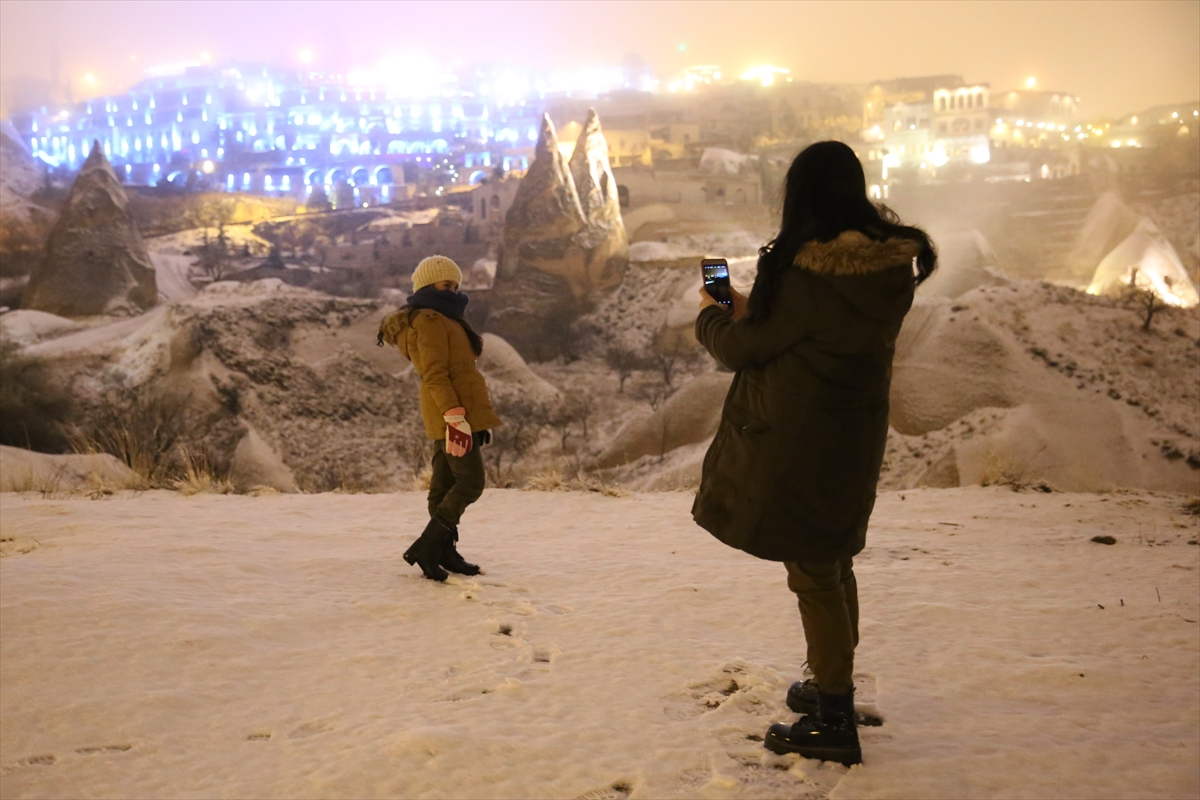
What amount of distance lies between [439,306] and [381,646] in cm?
138

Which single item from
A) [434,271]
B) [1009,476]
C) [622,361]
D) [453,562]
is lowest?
[622,361]

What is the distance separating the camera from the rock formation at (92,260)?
2377 centimetres

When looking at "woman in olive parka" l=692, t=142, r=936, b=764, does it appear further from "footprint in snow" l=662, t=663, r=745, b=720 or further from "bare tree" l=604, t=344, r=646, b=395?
"bare tree" l=604, t=344, r=646, b=395

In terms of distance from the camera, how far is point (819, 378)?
216 centimetres

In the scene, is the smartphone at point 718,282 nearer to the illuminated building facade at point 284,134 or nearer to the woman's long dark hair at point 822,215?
the woman's long dark hair at point 822,215

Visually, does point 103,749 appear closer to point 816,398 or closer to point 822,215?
point 816,398

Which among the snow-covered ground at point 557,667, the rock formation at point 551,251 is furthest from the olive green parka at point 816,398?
A: the rock formation at point 551,251

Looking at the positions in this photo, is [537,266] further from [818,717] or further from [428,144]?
[428,144]

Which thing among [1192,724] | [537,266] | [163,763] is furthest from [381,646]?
[537,266]

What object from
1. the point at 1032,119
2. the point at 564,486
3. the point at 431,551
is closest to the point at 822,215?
the point at 431,551

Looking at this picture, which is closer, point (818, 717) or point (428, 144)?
point (818, 717)

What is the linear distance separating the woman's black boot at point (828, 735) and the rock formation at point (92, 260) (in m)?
25.2

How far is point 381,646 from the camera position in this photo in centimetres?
339

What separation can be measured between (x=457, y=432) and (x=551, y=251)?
2299 cm
